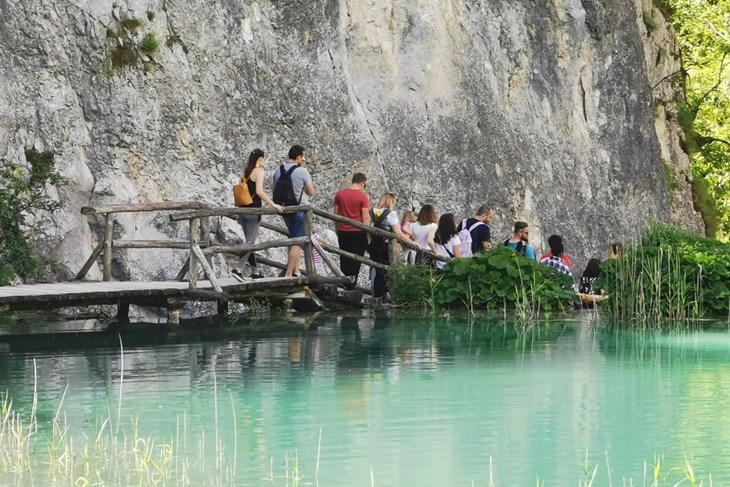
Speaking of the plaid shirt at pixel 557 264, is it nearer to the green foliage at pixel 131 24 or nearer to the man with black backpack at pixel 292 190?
the man with black backpack at pixel 292 190

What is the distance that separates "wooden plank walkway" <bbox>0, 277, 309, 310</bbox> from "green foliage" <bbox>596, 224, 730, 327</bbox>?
13.6 ft

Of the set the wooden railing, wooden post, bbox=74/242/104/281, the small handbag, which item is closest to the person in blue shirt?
the wooden railing

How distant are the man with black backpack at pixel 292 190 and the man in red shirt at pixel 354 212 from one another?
3.04 ft

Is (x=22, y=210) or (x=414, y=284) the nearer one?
(x=22, y=210)

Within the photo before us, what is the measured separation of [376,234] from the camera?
69.4 feet

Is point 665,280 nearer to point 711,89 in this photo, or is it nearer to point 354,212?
point 354,212

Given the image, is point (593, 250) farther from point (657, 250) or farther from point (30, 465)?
point (30, 465)

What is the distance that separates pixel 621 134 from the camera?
36.0 meters

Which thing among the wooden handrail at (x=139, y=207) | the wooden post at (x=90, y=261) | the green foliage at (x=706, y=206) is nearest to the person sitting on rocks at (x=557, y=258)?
the wooden handrail at (x=139, y=207)

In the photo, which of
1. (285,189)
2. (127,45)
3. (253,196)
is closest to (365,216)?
(285,189)

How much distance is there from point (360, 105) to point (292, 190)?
7.52 m

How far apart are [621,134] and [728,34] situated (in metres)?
4.44

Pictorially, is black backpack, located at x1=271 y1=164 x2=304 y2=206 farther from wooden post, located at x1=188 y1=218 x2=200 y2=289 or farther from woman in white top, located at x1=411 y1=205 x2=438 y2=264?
woman in white top, located at x1=411 y1=205 x2=438 y2=264

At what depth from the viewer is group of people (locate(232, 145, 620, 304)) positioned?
20.2m
